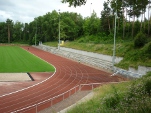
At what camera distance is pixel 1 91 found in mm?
14766

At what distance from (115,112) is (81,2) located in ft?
17.6

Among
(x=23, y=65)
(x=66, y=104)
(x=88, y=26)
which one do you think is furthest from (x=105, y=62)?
(x=88, y=26)

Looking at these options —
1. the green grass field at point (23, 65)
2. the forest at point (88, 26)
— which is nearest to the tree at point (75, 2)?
the forest at point (88, 26)

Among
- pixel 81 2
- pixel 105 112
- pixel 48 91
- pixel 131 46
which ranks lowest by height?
pixel 48 91

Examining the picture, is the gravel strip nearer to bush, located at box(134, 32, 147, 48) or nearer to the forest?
the forest

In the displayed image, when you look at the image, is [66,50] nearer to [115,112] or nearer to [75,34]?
[75,34]

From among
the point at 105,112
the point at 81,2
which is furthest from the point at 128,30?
the point at 105,112

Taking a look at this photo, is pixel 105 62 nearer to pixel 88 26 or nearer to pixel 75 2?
pixel 75 2

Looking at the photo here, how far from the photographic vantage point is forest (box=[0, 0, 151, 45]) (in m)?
34.4

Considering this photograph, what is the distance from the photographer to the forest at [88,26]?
34.4 metres

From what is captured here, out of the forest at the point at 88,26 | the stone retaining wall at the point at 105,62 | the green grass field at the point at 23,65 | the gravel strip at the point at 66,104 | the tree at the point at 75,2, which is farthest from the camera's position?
the forest at the point at 88,26

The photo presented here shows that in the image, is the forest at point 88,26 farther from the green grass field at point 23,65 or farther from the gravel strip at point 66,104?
the green grass field at point 23,65

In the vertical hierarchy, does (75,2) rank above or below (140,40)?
above

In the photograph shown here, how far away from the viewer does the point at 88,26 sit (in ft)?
188
